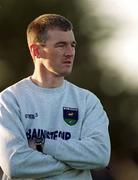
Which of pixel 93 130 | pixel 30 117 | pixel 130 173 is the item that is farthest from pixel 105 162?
pixel 130 173

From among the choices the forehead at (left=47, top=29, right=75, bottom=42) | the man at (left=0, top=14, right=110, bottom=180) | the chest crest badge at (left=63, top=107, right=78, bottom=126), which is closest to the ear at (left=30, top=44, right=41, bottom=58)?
the man at (left=0, top=14, right=110, bottom=180)

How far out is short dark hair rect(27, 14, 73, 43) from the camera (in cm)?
459

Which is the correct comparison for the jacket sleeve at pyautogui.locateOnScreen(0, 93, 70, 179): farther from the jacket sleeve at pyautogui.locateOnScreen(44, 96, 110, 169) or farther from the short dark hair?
the short dark hair

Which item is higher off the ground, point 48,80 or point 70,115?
point 48,80

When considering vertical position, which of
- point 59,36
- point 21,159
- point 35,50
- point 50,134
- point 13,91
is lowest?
point 21,159

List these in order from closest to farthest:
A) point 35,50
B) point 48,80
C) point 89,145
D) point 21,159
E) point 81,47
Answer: point 21,159, point 89,145, point 48,80, point 35,50, point 81,47

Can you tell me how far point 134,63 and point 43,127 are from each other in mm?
8343

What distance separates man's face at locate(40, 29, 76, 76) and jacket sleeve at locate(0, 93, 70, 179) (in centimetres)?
43

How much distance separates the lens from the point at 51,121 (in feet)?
14.7

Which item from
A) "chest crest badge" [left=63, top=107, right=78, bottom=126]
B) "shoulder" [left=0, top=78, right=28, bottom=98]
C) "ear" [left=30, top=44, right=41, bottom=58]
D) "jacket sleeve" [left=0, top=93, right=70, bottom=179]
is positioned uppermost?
"ear" [left=30, top=44, right=41, bottom=58]

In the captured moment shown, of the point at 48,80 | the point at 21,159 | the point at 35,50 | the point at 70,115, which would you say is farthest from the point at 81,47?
the point at 21,159

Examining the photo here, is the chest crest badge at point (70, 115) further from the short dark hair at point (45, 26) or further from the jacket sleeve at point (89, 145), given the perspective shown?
the short dark hair at point (45, 26)

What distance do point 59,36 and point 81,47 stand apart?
8222mm

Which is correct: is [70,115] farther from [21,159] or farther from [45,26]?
[45,26]
